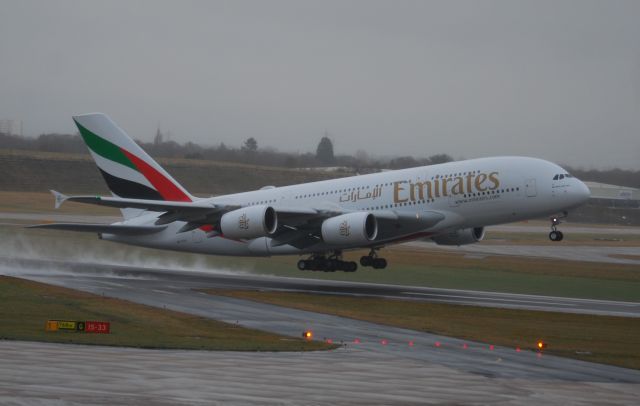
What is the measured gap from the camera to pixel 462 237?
49969 millimetres

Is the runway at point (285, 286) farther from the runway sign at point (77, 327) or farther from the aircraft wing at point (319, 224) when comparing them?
the runway sign at point (77, 327)

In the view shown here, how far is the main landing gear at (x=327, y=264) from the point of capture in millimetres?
49281

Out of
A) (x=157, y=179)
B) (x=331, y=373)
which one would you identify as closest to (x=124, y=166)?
(x=157, y=179)

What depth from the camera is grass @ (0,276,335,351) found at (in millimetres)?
25562

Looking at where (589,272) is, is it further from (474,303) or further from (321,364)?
(321,364)

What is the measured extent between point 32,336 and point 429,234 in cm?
2484

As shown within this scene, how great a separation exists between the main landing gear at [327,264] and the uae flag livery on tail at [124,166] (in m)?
7.00

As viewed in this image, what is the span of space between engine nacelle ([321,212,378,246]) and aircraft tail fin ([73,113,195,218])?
9200mm

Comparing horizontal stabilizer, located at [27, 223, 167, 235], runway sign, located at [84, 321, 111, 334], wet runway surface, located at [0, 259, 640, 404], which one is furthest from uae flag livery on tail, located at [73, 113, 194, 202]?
runway sign, located at [84, 321, 111, 334]

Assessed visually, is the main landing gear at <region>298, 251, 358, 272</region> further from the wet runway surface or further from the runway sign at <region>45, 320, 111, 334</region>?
the runway sign at <region>45, 320, 111, 334</region>

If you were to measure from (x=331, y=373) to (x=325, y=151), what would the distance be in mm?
108615

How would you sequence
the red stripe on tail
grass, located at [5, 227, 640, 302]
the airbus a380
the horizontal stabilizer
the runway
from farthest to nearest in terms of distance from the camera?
grass, located at [5, 227, 640, 302]
the red stripe on tail
the horizontal stabilizer
the airbus a380
the runway

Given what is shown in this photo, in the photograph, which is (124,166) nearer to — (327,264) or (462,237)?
(327,264)

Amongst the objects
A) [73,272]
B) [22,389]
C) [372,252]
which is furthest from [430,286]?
[22,389]
